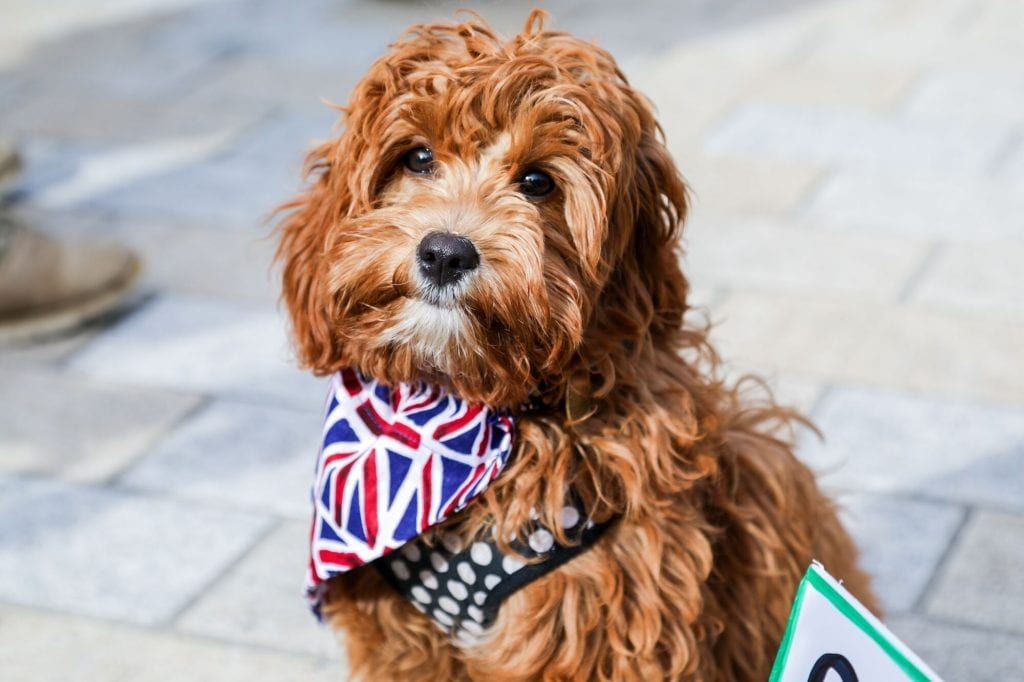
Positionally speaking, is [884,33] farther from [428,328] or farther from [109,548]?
[428,328]

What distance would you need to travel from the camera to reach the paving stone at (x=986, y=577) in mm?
3145

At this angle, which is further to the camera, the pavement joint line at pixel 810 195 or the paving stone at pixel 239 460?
the pavement joint line at pixel 810 195

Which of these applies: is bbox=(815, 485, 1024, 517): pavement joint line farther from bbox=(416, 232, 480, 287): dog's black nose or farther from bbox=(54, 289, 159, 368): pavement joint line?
bbox=(54, 289, 159, 368): pavement joint line

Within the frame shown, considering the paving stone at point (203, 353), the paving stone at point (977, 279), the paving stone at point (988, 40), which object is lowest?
the paving stone at point (203, 353)

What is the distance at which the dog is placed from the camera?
6.97 ft

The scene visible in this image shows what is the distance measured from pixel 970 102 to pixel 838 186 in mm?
1061

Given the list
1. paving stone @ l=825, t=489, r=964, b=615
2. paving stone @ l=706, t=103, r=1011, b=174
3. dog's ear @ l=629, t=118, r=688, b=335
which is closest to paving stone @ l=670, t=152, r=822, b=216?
paving stone @ l=706, t=103, r=1011, b=174

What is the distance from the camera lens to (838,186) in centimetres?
529

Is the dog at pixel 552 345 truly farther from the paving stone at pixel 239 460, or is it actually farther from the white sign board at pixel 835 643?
the paving stone at pixel 239 460

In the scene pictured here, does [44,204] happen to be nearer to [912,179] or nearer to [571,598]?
[912,179]

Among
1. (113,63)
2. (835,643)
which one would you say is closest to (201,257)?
(113,63)

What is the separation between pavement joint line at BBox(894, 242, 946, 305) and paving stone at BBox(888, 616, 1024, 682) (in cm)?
157

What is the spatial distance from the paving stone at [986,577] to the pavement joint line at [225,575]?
4.88 feet

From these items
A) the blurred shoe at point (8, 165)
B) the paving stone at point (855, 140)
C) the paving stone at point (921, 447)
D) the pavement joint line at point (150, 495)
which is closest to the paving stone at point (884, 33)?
the paving stone at point (855, 140)
